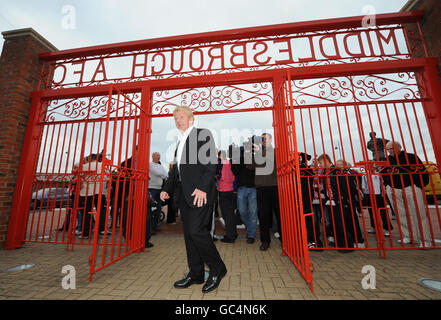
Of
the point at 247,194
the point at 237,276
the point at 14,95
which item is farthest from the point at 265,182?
the point at 14,95

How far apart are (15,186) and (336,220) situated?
19.5ft

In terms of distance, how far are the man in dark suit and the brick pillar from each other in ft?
12.1

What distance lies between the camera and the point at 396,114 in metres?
3.20

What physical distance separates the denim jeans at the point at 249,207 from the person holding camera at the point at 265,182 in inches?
14.8

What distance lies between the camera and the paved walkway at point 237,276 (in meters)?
1.83

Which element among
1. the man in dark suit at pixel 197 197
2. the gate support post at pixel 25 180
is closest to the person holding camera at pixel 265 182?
the man in dark suit at pixel 197 197

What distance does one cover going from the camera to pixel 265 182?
10.7 ft

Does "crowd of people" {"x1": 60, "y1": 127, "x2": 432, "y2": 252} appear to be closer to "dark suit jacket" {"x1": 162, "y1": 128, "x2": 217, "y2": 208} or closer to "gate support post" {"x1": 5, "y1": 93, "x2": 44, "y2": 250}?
"dark suit jacket" {"x1": 162, "y1": 128, "x2": 217, "y2": 208}

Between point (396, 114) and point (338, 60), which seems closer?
point (396, 114)

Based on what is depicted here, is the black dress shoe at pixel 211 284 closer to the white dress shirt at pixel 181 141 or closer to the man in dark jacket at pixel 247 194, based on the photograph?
the white dress shirt at pixel 181 141

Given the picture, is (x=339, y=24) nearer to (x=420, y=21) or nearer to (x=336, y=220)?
(x=420, y=21)

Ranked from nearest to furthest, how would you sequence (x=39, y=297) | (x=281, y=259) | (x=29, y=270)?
(x=39, y=297), (x=29, y=270), (x=281, y=259)

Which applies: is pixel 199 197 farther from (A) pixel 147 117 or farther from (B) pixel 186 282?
(A) pixel 147 117

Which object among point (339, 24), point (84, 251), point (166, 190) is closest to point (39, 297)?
point (166, 190)
